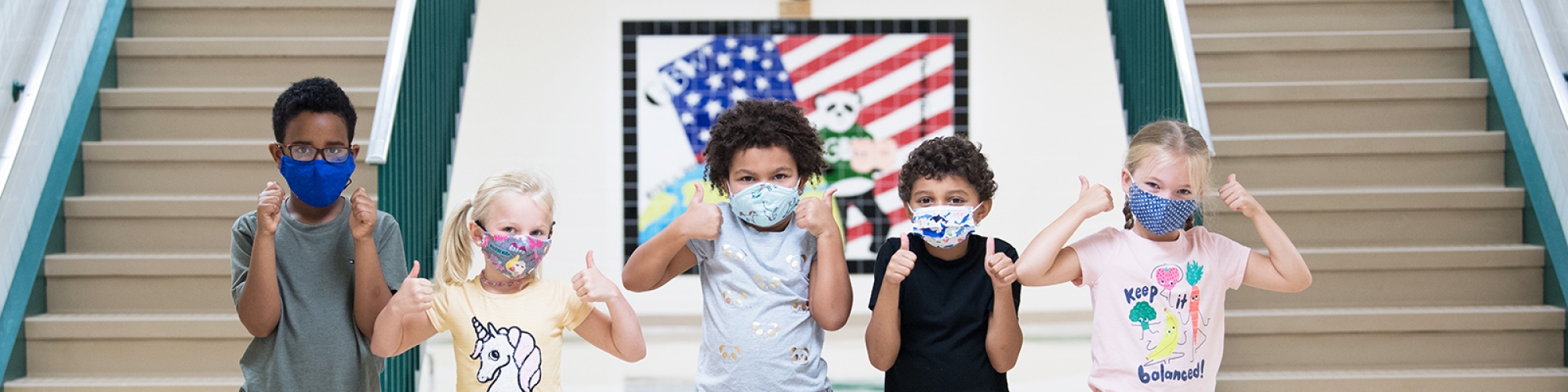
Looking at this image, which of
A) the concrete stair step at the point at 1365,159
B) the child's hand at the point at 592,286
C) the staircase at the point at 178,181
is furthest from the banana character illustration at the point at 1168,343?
the staircase at the point at 178,181

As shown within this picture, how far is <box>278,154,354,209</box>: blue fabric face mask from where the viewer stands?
1.82m

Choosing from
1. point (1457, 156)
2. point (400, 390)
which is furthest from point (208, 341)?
point (1457, 156)

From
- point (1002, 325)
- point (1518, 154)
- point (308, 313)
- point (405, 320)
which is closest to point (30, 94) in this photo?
point (308, 313)

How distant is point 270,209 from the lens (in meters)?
1.75

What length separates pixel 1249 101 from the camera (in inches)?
149

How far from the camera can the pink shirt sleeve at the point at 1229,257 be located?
196cm

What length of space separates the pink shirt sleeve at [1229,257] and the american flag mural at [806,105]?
369cm

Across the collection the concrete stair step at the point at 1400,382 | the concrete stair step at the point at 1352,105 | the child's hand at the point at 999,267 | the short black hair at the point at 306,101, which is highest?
the concrete stair step at the point at 1352,105

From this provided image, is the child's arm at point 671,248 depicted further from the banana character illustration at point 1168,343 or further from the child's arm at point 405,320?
the banana character illustration at point 1168,343

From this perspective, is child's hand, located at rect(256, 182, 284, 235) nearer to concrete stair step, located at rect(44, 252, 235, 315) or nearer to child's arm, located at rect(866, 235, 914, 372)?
child's arm, located at rect(866, 235, 914, 372)

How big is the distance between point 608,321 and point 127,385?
1915mm

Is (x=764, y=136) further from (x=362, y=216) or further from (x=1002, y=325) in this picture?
(x=362, y=216)

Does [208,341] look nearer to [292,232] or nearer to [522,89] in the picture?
[292,232]

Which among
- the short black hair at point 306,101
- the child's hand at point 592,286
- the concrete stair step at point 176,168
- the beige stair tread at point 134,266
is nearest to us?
the child's hand at point 592,286
